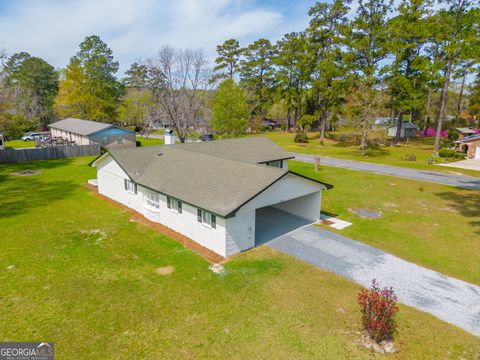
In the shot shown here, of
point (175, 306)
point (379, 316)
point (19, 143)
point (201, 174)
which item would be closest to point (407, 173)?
point (201, 174)

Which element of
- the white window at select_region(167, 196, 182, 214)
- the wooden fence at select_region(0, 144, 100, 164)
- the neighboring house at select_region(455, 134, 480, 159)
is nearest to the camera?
the white window at select_region(167, 196, 182, 214)

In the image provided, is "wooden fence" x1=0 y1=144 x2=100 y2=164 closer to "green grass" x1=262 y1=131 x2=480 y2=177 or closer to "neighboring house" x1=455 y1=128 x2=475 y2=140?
"green grass" x1=262 y1=131 x2=480 y2=177

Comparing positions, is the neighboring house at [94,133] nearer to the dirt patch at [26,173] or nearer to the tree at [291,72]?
the dirt patch at [26,173]

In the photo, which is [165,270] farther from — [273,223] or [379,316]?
[379,316]

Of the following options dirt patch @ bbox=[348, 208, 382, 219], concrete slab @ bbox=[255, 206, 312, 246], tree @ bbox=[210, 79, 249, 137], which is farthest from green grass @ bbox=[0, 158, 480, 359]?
tree @ bbox=[210, 79, 249, 137]

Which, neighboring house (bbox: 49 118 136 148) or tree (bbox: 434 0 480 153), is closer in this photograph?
tree (bbox: 434 0 480 153)

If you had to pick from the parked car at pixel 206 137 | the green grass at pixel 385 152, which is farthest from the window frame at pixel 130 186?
the parked car at pixel 206 137
